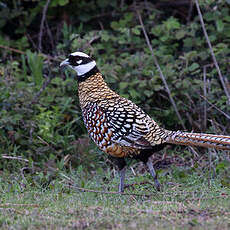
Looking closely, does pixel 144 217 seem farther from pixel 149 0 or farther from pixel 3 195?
pixel 149 0

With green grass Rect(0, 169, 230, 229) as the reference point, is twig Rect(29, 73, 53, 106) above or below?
below

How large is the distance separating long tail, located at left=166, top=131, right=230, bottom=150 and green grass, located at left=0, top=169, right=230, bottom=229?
46 centimetres

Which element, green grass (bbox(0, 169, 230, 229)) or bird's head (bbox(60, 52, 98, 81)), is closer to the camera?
green grass (bbox(0, 169, 230, 229))

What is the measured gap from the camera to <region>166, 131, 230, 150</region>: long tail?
482 centimetres

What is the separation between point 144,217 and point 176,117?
12.0 ft

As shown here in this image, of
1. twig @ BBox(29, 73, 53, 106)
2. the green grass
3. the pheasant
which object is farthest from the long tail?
twig @ BBox(29, 73, 53, 106)

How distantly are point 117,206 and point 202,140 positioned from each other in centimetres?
111

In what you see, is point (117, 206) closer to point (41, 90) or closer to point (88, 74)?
point (88, 74)

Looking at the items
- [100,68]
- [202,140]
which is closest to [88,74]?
[202,140]

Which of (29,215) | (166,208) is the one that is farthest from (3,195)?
(166,208)

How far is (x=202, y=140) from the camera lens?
16.2ft

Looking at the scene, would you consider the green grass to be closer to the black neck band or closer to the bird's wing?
the bird's wing

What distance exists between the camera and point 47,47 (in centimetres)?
916

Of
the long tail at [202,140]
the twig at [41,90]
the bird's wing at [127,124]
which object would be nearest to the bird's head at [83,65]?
the bird's wing at [127,124]
